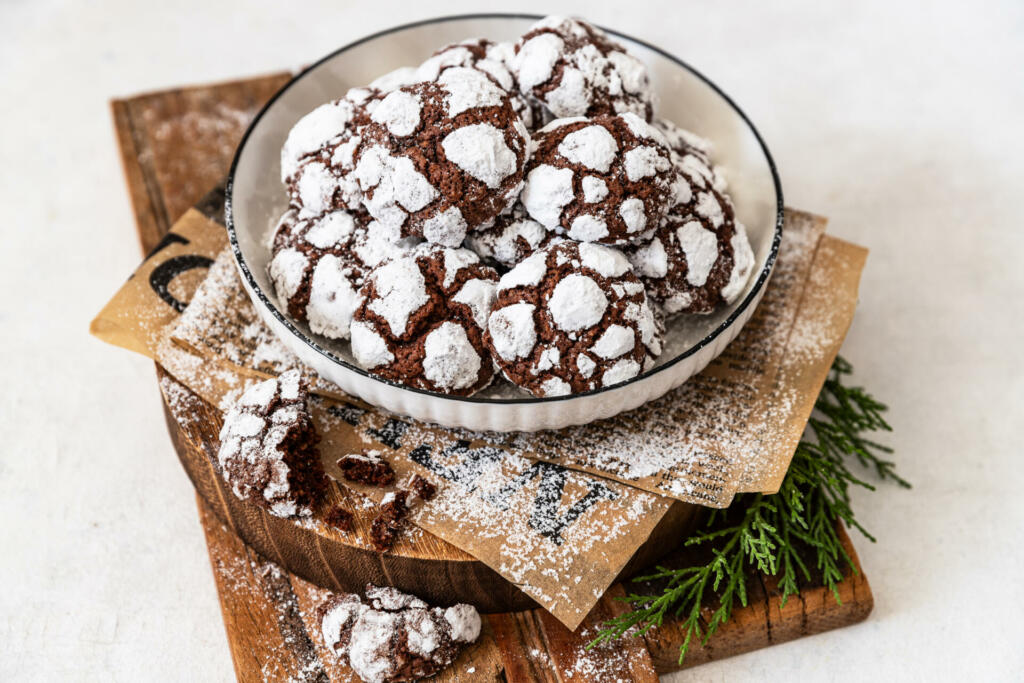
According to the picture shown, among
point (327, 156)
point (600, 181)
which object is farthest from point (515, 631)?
point (327, 156)

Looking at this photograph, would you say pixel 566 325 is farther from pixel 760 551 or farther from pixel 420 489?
pixel 760 551

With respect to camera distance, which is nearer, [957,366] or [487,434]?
[487,434]

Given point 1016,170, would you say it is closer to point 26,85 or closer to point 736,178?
point 736,178

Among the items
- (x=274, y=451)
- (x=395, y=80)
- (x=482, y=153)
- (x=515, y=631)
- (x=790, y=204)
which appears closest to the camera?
(x=482, y=153)

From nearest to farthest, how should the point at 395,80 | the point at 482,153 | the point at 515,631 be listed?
the point at 482,153, the point at 515,631, the point at 395,80

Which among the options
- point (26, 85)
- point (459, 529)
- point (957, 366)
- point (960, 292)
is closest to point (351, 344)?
point (459, 529)
